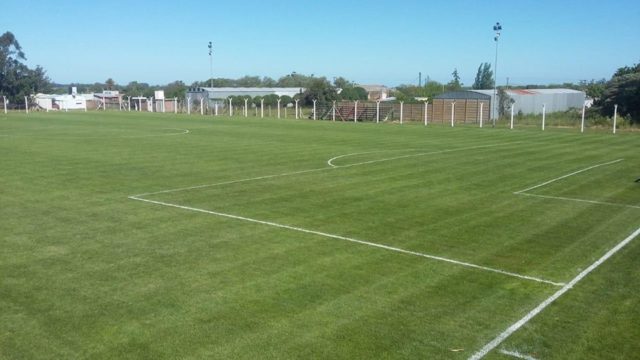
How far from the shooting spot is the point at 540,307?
7812 millimetres

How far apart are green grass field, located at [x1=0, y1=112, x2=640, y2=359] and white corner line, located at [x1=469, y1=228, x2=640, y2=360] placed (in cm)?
7

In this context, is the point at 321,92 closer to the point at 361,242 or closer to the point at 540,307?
the point at 361,242

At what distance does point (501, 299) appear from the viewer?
8.09m

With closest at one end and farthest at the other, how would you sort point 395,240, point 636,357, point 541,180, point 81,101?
point 636,357
point 395,240
point 541,180
point 81,101

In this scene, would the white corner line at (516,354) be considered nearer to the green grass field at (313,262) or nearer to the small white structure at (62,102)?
the green grass field at (313,262)

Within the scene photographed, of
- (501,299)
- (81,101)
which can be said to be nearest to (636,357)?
(501,299)

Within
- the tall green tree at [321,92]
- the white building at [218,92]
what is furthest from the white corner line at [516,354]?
the white building at [218,92]

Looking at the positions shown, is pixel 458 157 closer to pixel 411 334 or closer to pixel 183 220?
pixel 183 220

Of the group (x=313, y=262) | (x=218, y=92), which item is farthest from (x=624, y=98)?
(x=218, y=92)

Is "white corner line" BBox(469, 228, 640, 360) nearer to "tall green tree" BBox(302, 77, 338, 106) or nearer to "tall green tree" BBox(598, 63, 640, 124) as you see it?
"tall green tree" BBox(598, 63, 640, 124)

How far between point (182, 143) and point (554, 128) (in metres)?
28.7

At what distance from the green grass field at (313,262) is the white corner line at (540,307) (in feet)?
0.24

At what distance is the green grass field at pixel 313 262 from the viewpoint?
677cm

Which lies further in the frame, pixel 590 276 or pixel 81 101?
pixel 81 101
